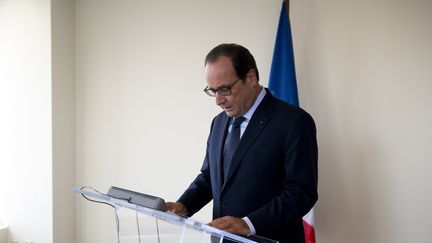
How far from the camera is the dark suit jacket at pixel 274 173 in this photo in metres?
1.17

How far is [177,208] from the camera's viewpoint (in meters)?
1.31

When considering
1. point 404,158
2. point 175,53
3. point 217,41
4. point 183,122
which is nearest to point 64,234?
point 183,122

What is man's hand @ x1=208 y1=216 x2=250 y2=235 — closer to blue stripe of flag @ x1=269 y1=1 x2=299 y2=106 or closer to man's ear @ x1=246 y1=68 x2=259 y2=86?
man's ear @ x1=246 y1=68 x2=259 y2=86

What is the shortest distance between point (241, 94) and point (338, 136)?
1258 mm

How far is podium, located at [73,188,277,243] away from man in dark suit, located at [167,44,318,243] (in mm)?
173

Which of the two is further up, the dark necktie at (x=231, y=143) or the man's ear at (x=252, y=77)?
the man's ear at (x=252, y=77)

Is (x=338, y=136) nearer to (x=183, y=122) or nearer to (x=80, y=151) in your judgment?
(x=183, y=122)

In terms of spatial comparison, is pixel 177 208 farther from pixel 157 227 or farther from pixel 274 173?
pixel 274 173

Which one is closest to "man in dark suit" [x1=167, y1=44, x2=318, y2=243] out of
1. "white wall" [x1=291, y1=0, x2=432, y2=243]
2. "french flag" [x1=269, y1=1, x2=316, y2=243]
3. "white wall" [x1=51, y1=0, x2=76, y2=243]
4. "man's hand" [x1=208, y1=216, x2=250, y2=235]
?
"man's hand" [x1=208, y1=216, x2=250, y2=235]

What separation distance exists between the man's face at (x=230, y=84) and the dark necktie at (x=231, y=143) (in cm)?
4

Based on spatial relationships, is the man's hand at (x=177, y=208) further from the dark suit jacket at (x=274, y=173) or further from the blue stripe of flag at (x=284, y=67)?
the blue stripe of flag at (x=284, y=67)

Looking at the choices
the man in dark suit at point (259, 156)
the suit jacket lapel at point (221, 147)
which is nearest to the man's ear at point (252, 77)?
the man in dark suit at point (259, 156)

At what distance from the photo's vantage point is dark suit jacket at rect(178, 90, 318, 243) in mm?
1172

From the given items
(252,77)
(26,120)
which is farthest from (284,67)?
(26,120)
